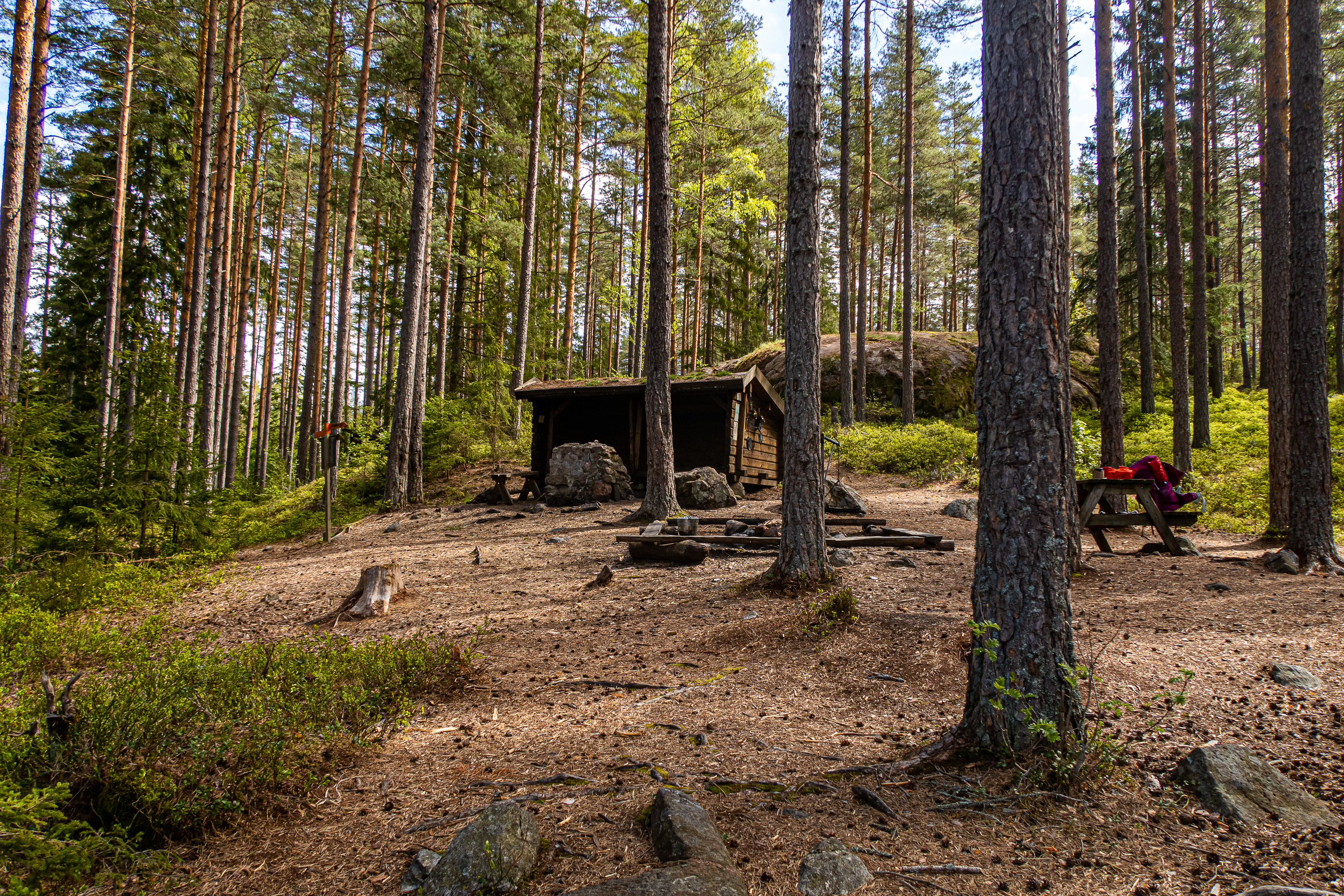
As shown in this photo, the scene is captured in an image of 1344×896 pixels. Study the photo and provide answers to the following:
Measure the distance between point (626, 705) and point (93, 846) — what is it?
2.61m

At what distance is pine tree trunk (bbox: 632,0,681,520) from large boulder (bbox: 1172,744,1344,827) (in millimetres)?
8567

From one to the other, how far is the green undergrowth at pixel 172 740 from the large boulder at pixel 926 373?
64.8 feet

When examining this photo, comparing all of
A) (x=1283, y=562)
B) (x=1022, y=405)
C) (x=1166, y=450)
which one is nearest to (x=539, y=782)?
(x=1022, y=405)

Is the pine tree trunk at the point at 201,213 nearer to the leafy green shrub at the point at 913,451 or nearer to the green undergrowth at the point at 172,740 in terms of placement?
the green undergrowth at the point at 172,740

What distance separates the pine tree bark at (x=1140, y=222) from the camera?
51.1 ft

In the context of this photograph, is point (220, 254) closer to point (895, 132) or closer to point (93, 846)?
point (93, 846)

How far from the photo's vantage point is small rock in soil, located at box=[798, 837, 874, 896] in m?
2.14

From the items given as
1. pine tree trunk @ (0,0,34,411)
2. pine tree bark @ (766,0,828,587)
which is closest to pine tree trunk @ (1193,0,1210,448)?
pine tree bark @ (766,0,828,587)

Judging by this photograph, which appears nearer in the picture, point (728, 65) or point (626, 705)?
point (626, 705)

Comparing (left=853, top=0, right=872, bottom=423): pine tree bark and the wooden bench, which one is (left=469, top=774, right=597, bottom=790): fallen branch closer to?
the wooden bench

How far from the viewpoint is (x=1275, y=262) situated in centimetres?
793

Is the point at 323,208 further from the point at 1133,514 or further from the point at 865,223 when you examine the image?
the point at 1133,514

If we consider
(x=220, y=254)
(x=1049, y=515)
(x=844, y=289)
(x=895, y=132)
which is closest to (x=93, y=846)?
(x=1049, y=515)

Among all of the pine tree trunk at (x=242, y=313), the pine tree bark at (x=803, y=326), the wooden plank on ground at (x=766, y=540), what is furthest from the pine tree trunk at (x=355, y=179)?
the pine tree bark at (x=803, y=326)
